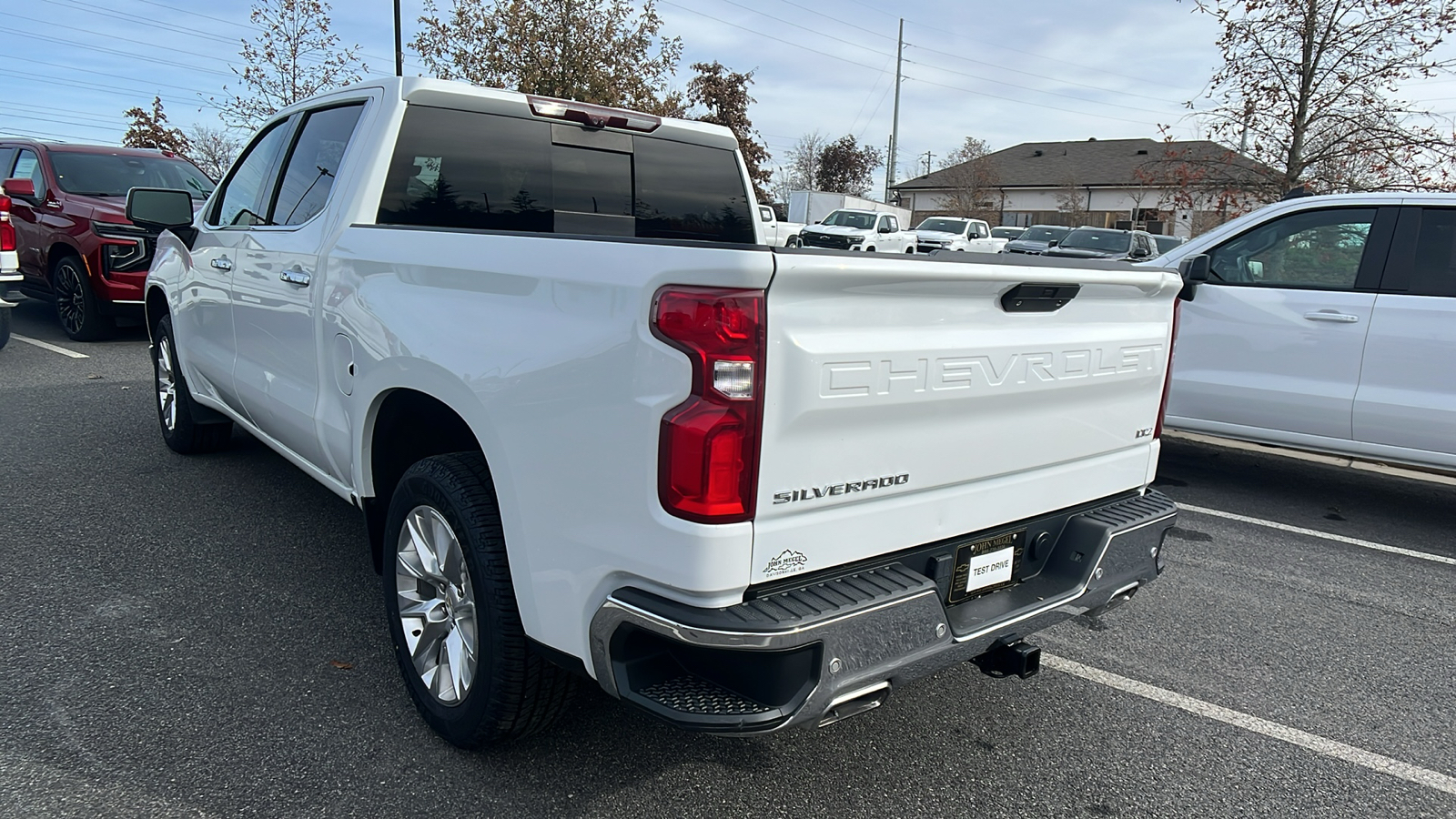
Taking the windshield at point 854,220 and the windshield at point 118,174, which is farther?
the windshield at point 854,220

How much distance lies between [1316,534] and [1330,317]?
4.22 feet

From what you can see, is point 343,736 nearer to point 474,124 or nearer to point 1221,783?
point 474,124

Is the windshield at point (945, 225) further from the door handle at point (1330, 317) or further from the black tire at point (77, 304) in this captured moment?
the door handle at point (1330, 317)

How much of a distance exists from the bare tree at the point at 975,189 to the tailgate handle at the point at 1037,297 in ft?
177

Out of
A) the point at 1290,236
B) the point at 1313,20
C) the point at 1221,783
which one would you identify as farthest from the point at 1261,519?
the point at 1313,20

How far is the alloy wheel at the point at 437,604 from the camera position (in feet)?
8.68

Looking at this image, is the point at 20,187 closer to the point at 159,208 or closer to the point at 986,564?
the point at 159,208

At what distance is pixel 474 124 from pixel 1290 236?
16.2ft

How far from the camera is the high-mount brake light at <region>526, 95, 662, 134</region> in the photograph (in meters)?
3.86

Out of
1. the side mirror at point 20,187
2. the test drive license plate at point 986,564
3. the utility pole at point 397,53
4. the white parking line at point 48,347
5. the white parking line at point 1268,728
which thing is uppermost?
the utility pole at point 397,53

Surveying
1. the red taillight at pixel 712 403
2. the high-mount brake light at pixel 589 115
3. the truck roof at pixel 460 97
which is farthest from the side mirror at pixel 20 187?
the red taillight at pixel 712 403

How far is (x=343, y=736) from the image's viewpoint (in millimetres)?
2816

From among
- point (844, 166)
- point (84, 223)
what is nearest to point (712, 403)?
point (84, 223)

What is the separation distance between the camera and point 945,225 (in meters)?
33.9
